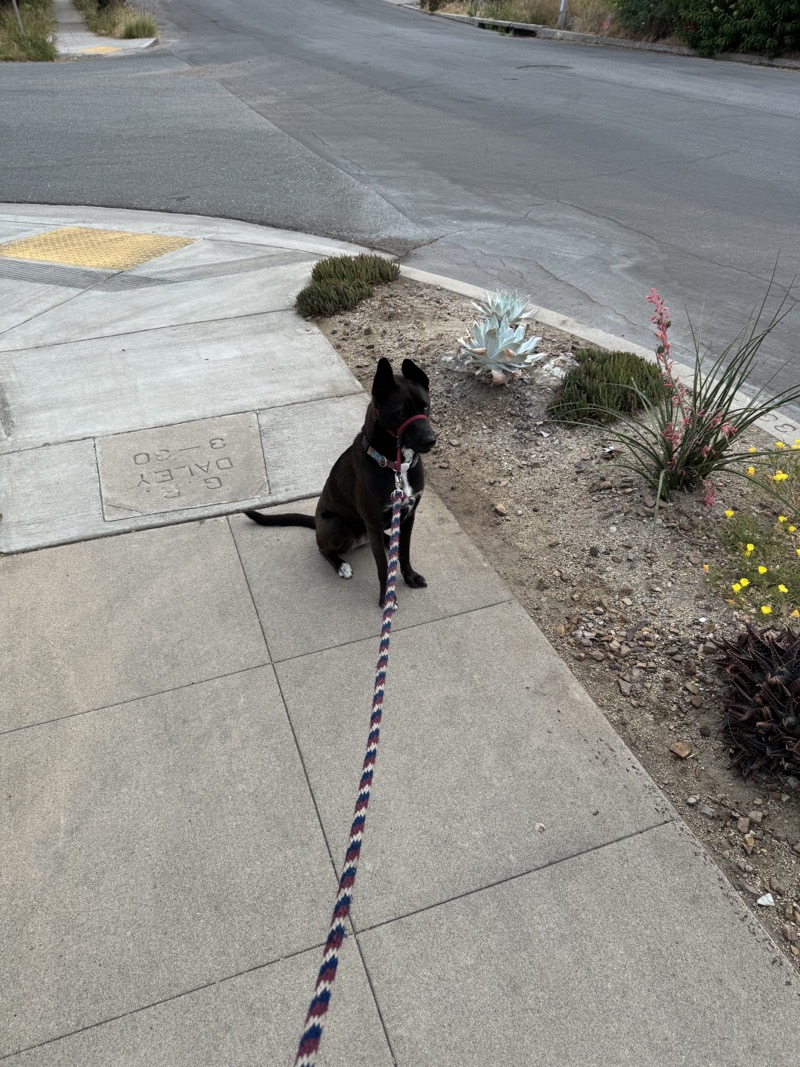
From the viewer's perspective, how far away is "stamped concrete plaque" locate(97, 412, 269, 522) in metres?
4.51

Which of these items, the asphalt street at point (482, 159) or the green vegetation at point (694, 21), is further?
the green vegetation at point (694, 21)

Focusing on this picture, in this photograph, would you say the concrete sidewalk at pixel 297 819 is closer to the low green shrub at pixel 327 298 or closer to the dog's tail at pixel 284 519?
the dog's tail at pixel 284 519

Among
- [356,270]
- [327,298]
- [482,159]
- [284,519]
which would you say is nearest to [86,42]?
[482,159]

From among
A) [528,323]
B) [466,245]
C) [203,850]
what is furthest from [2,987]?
[466,245]

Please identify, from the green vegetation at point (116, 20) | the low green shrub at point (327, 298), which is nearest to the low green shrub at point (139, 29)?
the green vegetation at point (116, 20)

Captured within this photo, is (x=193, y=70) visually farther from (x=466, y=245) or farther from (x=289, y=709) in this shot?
(x=289, y=709)

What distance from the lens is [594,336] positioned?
20.3ft

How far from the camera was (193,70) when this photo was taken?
18188 millimetres

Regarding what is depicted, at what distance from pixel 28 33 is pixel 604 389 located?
25.1m

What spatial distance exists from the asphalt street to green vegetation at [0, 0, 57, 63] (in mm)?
1722

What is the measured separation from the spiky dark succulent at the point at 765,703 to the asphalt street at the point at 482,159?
3.26m

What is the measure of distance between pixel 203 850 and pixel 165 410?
3443 mm

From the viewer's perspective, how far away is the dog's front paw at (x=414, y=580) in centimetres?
387

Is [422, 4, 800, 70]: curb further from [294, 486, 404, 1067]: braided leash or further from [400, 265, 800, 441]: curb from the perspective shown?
[294, 486, 404, 1067]: braided leash
